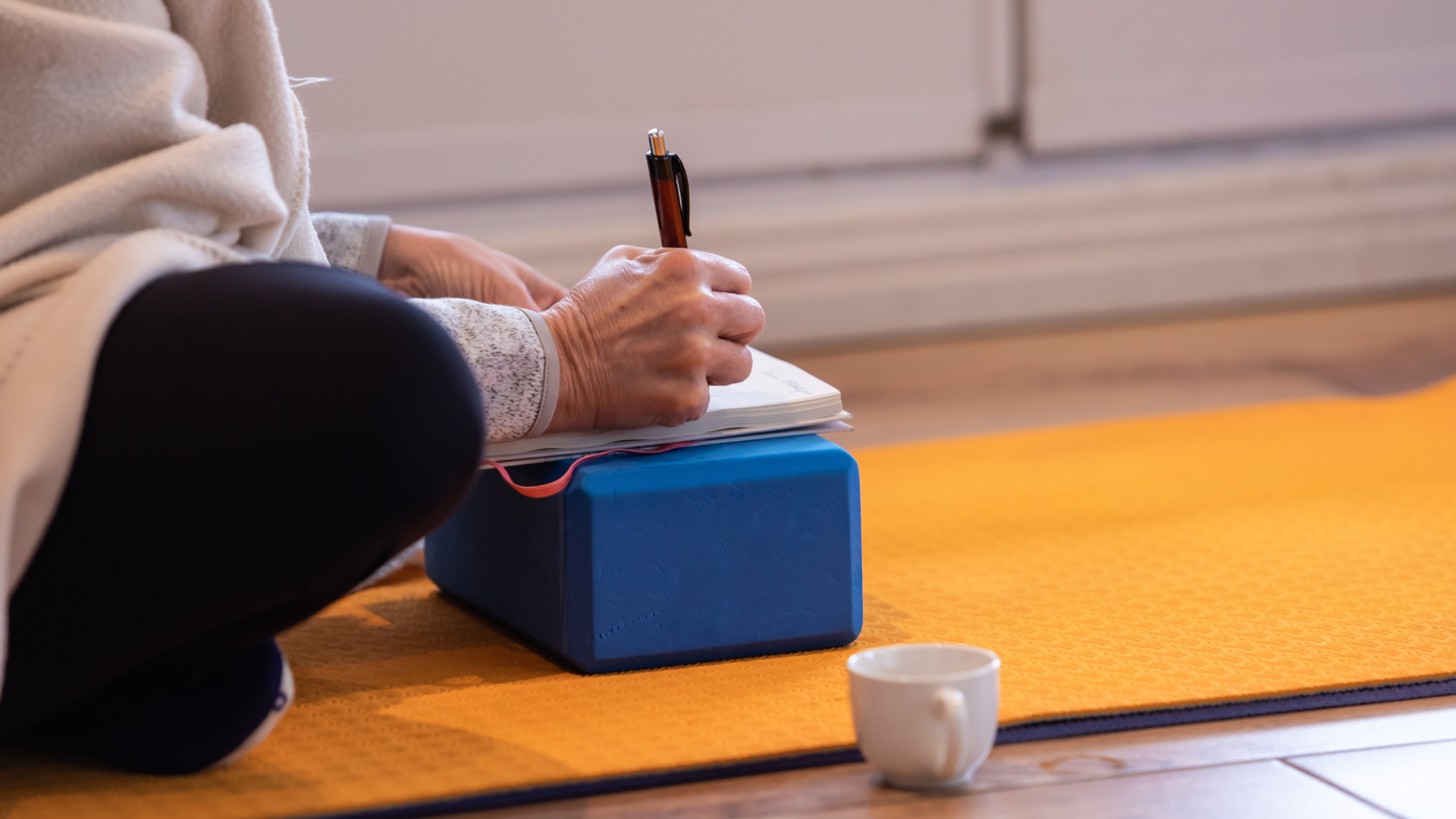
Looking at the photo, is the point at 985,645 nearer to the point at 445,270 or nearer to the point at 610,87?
the point at 445,270

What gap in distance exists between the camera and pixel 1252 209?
2.50 metres

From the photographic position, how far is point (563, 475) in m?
0.84

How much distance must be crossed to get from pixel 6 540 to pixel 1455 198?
2.53 metres

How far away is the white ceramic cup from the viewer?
627mm

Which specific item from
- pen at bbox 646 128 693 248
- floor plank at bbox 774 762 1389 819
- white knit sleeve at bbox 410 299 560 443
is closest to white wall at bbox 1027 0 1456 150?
pen at bbox 646 128 693 248

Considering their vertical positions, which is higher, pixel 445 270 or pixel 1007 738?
pixel 445 270

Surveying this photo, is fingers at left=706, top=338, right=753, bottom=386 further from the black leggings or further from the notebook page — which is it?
the black leggings

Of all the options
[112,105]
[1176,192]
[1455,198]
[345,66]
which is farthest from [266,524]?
[1455,198]

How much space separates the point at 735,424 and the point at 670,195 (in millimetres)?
148

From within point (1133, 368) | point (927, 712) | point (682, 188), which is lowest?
point (1133, 368)

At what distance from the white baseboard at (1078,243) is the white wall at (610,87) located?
105 mm

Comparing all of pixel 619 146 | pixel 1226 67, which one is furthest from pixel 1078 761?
pixel 1226 67

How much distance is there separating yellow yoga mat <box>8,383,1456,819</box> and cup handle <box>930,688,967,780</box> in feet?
0.29

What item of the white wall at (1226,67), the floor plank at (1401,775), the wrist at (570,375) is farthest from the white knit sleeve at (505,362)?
the white wall at (1226,67)
